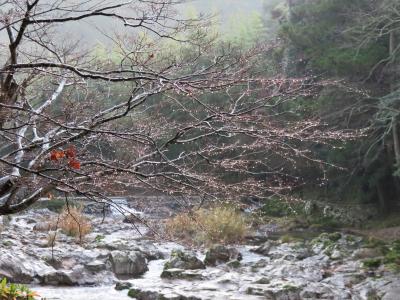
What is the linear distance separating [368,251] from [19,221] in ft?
32.1

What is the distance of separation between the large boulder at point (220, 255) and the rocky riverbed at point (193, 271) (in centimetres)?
2

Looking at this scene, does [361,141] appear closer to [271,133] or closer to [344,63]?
[344,63]

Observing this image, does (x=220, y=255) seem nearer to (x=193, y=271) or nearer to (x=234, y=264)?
(x=234, y=264)

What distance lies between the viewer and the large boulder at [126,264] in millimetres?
8531

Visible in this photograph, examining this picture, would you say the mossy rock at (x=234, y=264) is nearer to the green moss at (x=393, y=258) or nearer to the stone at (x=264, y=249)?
the stone at (x=264, y=249)

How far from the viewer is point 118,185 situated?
3818 mm

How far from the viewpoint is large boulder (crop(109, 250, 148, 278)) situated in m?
8.53

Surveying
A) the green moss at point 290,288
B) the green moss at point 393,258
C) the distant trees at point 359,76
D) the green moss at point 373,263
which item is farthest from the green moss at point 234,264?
the distant trees at point 359,76

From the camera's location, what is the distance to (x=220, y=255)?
962 centimetres

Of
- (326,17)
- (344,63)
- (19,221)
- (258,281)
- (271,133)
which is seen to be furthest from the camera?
(326,17)

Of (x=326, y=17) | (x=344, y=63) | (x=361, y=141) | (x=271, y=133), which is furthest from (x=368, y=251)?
(x=326, y=17)

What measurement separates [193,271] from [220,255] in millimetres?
1533

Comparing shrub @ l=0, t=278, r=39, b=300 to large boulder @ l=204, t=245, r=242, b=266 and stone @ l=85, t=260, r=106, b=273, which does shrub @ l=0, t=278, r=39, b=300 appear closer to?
stone @ l=85, t=260, r=106, b=273

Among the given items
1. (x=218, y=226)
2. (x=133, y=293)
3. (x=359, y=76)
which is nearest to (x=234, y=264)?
(x=218, y=226)
